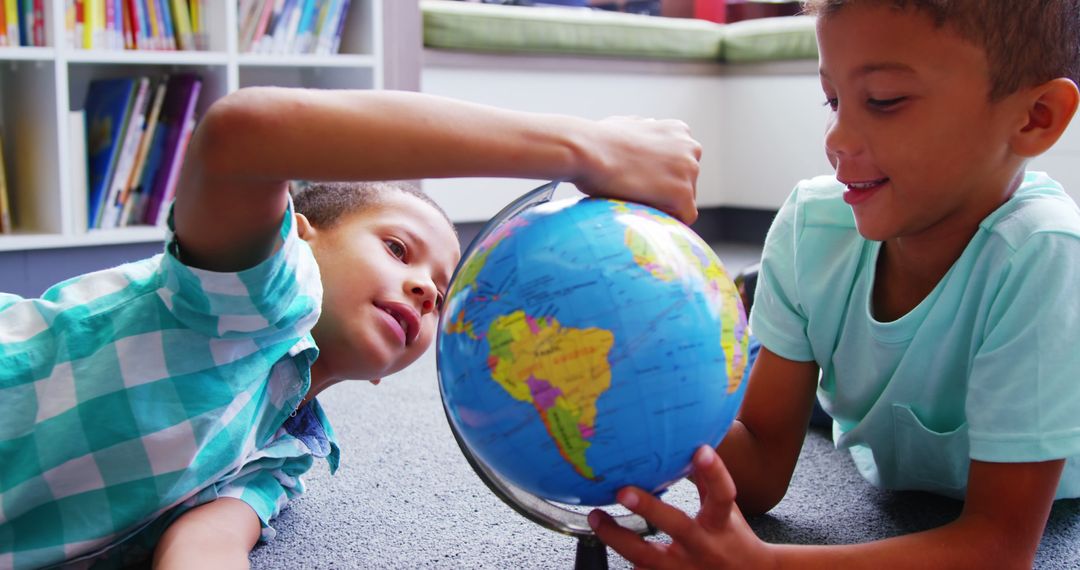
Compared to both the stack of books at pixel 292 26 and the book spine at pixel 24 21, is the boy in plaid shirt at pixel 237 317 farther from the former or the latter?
the stack of books at pixel 292 26

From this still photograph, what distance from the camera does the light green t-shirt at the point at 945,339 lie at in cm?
114

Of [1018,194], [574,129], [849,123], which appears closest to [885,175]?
[849,123]

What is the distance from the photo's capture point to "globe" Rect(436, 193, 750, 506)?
2.97ft

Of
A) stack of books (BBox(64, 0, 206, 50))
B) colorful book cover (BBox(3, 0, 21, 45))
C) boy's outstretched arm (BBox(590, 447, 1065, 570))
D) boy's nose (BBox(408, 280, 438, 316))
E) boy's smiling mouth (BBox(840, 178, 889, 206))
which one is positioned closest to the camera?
boy's outstretched arm (BBox(590, 447, 1065, 570))

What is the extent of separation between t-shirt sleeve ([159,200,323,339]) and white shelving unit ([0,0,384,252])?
1762 millimetres

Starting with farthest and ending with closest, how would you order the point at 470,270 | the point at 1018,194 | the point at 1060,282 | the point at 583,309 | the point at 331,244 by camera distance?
the point at 331,244 < the point at 1018,194 < the point at 1060,282 < the point at 470,270 < the point at 583,309

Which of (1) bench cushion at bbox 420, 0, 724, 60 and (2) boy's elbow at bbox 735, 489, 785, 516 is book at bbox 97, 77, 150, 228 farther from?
(2) boy's elbow at bbox 735, 489, 785, 516

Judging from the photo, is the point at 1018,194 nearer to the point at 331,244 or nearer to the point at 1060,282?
the point at 1060,282

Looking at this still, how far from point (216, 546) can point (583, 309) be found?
59 centimetres

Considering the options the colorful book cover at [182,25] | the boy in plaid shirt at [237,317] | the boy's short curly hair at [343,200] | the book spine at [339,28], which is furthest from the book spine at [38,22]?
the boy in plaid shirt at [237,317]

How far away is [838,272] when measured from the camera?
1.38 m

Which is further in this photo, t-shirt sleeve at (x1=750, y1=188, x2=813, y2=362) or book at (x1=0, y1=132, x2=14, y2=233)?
book at (x1=0, y1=132, x2=14, y2=233)

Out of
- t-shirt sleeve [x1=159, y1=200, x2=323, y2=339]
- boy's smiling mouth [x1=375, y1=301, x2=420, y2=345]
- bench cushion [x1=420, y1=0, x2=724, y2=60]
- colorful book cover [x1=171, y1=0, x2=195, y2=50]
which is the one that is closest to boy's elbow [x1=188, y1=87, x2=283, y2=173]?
t-shirt sleeve [x1=159, y1=200, x2=323, y2=339]

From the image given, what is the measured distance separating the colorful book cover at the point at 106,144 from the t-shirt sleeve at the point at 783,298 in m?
2.04
